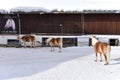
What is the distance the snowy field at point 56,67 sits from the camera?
12.4 meters

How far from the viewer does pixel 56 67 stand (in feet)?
46.5

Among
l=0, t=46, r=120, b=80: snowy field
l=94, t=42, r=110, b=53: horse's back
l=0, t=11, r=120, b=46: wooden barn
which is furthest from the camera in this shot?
l=0, t=11, r=120, b=46: wooden barn

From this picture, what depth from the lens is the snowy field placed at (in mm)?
12406

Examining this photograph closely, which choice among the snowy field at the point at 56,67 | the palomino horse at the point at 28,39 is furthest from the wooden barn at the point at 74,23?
the snowy field at the point at 56,67

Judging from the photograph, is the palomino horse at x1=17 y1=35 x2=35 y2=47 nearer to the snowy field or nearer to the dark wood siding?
the dark wood siding

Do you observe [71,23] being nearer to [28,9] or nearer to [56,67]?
[28,9]

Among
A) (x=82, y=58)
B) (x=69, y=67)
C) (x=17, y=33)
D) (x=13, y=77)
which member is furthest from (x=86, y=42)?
(x=13, y=77)

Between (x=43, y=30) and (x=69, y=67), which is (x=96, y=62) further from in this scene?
(x=43, y=30)

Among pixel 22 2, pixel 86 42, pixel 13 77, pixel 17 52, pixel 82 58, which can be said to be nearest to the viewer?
pixel 13 77

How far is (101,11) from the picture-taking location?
76.2ft

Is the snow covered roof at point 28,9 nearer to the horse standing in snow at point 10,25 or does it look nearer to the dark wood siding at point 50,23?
the dark wood siding at point 50,23

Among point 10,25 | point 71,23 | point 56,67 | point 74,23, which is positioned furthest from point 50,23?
point 56,67

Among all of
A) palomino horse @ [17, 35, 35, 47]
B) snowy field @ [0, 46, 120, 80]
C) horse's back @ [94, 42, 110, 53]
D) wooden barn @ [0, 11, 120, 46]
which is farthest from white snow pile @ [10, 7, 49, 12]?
horse's back @ [94, 42, 110, 53]

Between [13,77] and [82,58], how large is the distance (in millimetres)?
5267
